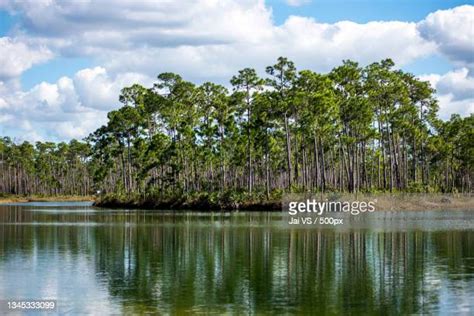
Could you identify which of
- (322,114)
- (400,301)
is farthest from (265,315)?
(322,114)

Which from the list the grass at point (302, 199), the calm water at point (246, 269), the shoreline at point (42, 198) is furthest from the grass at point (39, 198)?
the calm water at point (246, 269)

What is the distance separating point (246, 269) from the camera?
30.2 meters

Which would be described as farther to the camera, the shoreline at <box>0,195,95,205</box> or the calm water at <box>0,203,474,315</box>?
the shoreline at <box>0,195,95,205</box>

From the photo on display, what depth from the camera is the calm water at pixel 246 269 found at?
22470 mm

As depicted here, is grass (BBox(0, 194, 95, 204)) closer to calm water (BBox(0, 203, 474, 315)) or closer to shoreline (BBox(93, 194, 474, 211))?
shoreline (BBox(93, 194, 474, 211))

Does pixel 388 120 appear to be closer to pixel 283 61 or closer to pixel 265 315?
pixel 283 61

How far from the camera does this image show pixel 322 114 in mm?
78062
